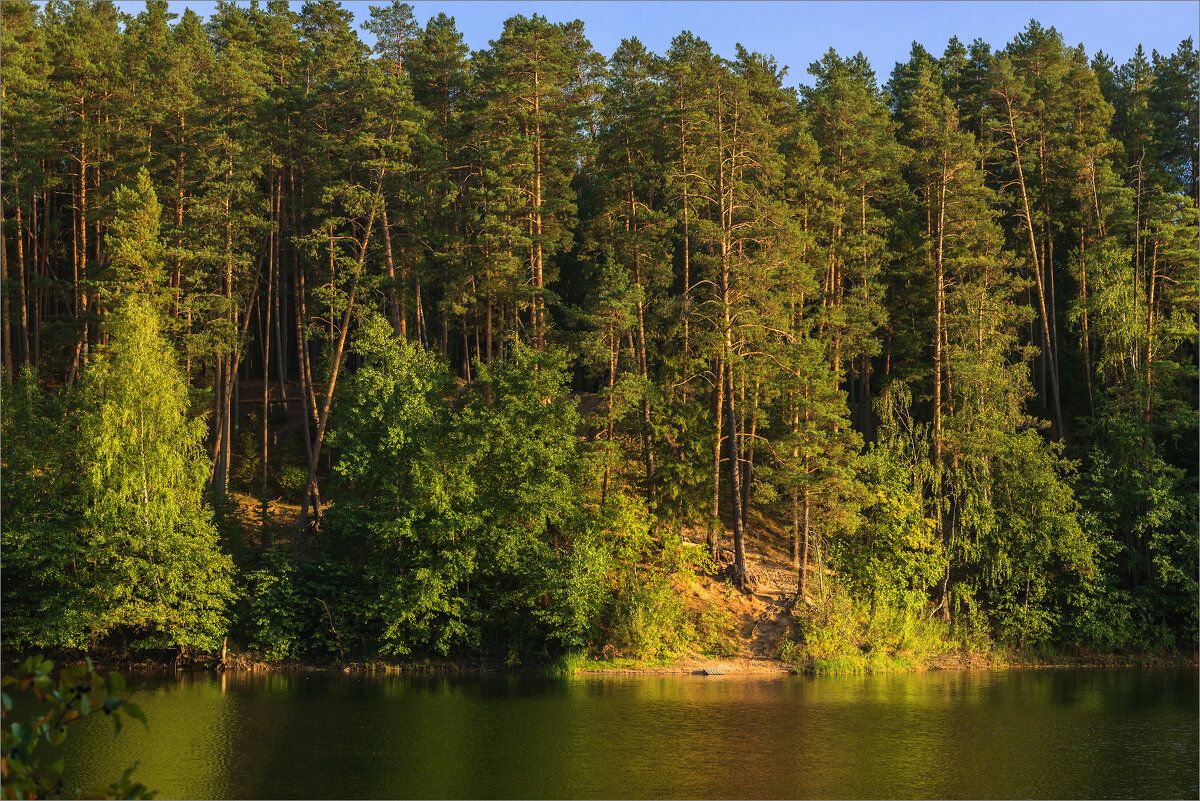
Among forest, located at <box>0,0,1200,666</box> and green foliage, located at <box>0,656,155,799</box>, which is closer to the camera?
Result: green foliage, located at <box>0,656,155,799</box>

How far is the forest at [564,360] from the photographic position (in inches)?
1419

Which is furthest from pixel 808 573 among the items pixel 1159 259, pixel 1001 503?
pixel 1159 259

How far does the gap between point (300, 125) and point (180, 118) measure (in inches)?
202

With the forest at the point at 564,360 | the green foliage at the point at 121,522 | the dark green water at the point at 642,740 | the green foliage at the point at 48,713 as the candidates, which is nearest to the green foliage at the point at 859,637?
the forest at the point at 564,360

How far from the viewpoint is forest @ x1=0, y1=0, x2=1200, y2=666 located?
36031mm

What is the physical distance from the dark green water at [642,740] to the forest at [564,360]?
198 inches

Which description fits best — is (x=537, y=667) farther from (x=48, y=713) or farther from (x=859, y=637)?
(x=48, y=713)

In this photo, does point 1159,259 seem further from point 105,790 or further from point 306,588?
point 105,790

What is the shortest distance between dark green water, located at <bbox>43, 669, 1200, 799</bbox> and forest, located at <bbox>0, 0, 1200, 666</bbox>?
5.02 metres

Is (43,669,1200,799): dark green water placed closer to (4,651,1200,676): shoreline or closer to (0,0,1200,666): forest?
(4,651,1200,676): shoreline

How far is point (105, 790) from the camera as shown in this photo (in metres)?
5.88

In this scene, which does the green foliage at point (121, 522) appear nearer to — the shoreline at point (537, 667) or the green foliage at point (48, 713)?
the shoreline at point (537, 667)

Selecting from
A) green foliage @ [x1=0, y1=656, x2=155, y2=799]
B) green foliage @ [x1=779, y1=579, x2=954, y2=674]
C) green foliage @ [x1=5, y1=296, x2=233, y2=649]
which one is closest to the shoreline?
green foliage @ [x1=779, y1=579, x2=954, y2=674]

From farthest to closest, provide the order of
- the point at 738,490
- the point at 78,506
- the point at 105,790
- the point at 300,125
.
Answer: the point at 300,125 → the point at 738,490 → the point at 78,506 → the point at 105,790
